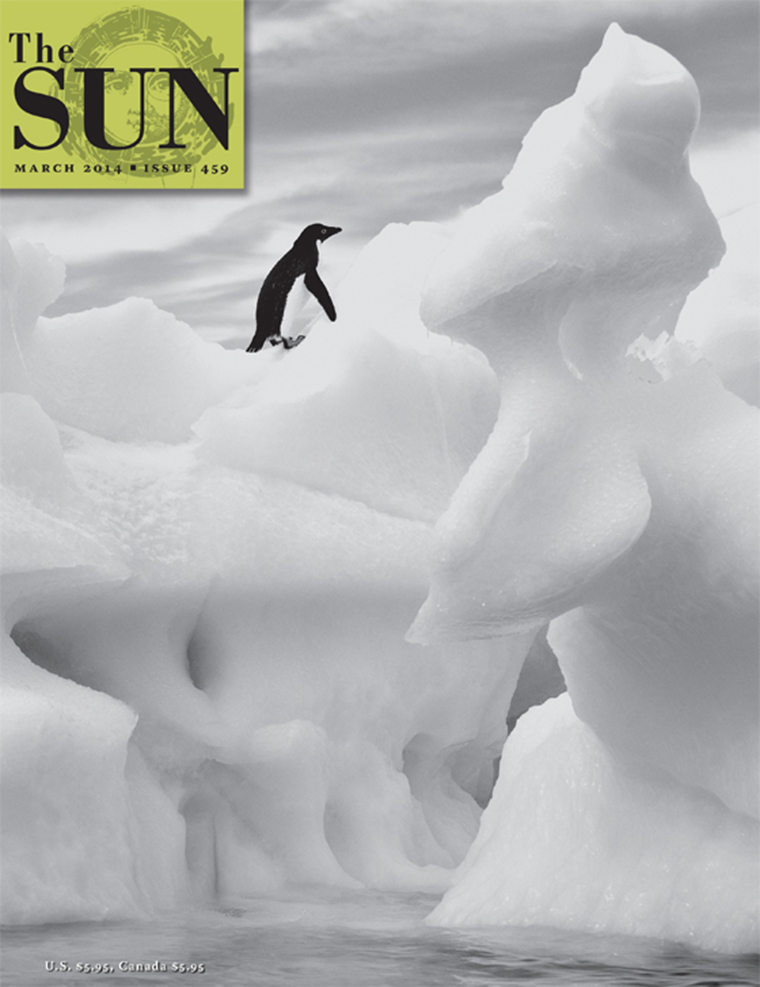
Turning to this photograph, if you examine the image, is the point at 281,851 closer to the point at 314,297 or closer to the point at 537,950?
A: the point at 537,950

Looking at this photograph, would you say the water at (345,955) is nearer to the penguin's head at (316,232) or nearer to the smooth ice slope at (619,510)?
the smooth ice slope at (619,510)

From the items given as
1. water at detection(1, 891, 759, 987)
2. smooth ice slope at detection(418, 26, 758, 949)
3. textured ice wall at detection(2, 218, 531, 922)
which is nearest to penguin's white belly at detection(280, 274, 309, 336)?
textured ice wall at detection(2, 218, 531, 922)

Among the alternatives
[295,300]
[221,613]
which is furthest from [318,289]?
[221,613]

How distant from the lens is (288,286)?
8.35 metres

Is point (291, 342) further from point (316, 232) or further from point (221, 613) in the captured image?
point (221, 613)

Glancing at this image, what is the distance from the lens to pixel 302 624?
21.1 feet

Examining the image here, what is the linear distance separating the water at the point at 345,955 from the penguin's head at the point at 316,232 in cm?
410

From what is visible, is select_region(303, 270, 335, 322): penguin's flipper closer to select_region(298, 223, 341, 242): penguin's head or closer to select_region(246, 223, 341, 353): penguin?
select_region(246, 223, 341, 353): penguin

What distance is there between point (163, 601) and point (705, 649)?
221 centimetres

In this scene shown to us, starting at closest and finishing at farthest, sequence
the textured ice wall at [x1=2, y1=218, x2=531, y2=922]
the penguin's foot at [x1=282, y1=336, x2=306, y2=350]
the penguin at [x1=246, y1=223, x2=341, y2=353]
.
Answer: the textured ice wall at [x1=2, y1=218, x2=531, y2=922], the penguin's foot at [x1=282, y1=336, x2=306, y2=350], the penguin at [x1=246, y1=223, x2=341, y2=353]

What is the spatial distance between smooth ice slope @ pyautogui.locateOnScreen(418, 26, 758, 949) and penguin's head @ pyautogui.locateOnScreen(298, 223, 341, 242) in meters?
3.72

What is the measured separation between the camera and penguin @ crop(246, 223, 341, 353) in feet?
27.2

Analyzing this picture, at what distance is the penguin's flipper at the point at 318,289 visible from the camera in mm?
8297

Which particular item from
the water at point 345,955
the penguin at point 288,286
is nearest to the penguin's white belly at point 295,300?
the penguin at point 288,286
